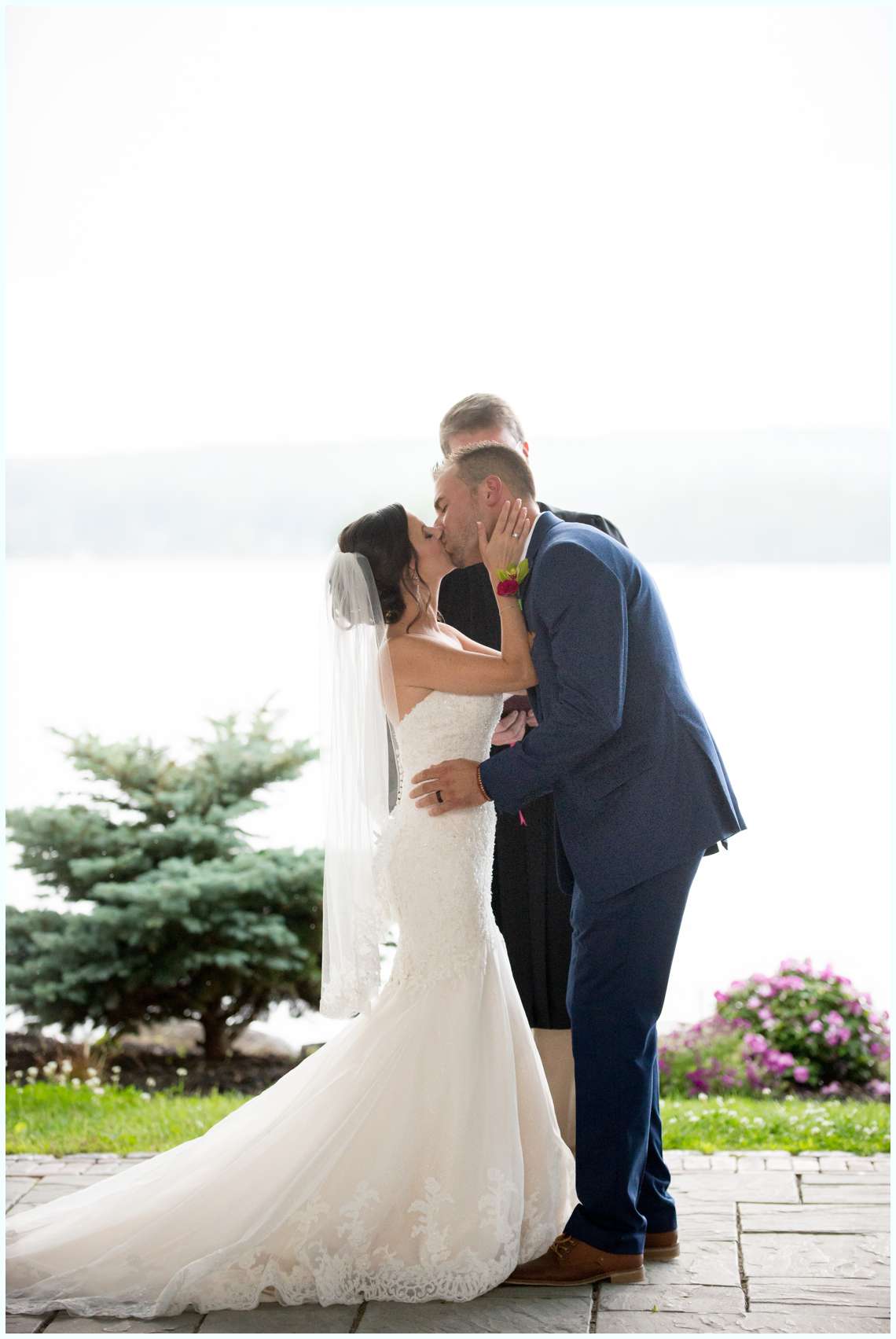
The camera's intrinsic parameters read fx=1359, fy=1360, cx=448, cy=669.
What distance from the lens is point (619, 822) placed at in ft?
9.36

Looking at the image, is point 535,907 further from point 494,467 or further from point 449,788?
point 494,467

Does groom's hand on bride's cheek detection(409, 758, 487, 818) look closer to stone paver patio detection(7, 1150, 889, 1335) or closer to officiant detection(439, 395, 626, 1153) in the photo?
officiant detection(439, 395, 626, 1153)

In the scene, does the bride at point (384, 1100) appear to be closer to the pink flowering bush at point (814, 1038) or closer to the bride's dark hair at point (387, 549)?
the bride's dark hair at point (387, 549)

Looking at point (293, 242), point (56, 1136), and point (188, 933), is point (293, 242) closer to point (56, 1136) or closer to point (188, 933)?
point (188, 933)

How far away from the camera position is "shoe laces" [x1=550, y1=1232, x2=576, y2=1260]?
2889mm

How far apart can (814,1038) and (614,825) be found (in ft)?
9.05

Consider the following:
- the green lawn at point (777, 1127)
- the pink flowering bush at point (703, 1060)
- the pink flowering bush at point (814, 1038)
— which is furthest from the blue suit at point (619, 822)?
the pink flowering bush at point (814, 1038)

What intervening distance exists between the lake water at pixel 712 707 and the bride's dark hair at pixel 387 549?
97 cm

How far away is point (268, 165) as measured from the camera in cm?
1327

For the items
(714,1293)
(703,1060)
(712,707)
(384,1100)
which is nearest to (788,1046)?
(703,1060)

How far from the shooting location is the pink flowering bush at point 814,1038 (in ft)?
16.6

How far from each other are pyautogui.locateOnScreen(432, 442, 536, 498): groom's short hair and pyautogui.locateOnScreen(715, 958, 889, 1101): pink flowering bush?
2933mm

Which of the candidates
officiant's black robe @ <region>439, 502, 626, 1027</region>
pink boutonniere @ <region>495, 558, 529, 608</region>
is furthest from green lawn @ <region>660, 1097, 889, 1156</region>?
Answer: pink boutonniere @ <region>495, 558, 529, 608</region>

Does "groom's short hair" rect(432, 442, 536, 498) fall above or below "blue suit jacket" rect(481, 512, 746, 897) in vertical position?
above
